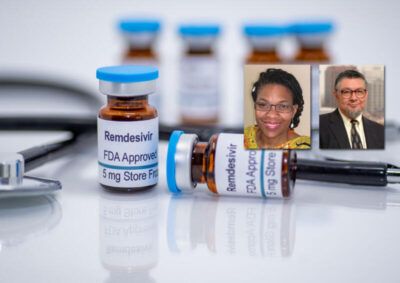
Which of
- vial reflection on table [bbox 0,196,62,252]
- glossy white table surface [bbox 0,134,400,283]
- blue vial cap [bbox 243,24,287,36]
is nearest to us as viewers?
glossy white table surface [bbox 0,134,400,283]

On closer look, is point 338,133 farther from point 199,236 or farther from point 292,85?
point 199,236

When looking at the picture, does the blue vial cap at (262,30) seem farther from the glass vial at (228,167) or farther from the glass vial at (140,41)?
the glass vial at (228,167)

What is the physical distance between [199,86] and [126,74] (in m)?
0.67

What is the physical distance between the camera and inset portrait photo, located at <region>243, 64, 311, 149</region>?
3.59ft

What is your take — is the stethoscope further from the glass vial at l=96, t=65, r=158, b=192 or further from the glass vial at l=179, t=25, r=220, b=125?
the glass vial at l=179, t=25, r=220, b=125

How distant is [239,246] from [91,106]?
34.9 inches

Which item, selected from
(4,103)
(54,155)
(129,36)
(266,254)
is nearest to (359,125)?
(266,254)

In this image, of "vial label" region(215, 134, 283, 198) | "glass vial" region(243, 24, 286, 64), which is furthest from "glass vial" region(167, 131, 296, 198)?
"glass vial" region(243, 24, 286, 64)

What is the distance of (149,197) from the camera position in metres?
1.17

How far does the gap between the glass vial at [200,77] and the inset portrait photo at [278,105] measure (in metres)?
0.65

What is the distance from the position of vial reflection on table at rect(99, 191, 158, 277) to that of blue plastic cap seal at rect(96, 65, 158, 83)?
17 cm

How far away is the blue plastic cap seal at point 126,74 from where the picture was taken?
3.60ft

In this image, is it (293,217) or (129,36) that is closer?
(293,217)

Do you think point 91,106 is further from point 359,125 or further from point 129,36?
point 359,125
